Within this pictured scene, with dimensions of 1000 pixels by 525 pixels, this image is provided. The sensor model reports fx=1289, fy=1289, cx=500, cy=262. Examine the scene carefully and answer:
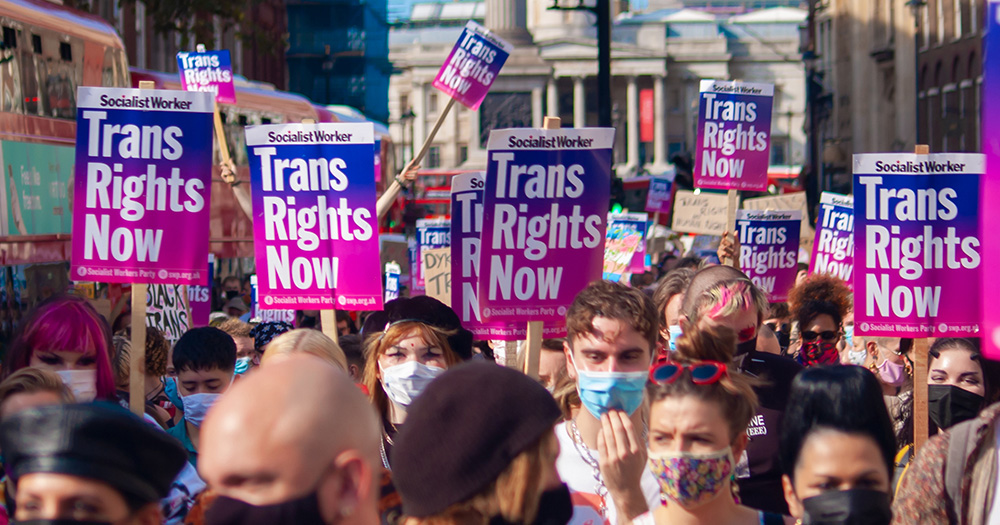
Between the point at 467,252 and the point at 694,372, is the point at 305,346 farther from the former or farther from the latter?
the point at 467,252

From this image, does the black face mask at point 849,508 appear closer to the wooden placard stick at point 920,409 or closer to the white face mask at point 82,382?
the wooden placard stick at point 920,409

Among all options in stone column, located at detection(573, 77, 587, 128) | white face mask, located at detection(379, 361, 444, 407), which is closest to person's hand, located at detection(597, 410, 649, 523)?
white face mask, located at detection(379, 361, 444, 407)

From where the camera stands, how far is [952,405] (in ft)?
15.1

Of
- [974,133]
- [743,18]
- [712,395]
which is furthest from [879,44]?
[743,18]

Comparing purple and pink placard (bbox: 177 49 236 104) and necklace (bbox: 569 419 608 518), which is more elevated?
purple and pink placard (bbox: 177 49 236 104)

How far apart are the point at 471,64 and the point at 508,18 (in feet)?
264

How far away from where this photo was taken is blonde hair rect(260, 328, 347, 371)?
4.23m

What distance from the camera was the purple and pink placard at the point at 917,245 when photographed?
17.4ft

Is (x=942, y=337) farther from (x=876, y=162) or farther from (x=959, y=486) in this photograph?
(x=959, y=486)

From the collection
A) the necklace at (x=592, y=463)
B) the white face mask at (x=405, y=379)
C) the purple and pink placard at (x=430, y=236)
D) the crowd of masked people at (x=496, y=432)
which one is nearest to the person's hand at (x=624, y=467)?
the crowd of masked people at (x=496, y=432)

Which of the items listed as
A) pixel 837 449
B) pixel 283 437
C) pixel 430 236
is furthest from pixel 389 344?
pixel 430 236

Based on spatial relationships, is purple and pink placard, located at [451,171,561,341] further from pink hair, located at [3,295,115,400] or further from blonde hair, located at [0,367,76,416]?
blonde hair, located at [0,367,76,416]

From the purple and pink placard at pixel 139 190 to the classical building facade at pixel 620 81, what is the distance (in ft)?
277

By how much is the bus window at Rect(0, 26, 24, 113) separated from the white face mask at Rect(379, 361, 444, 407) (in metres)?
6.27
